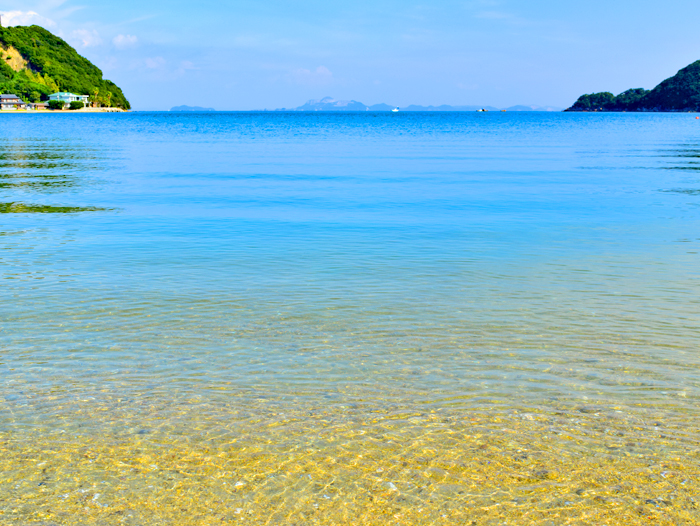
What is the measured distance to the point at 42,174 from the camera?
3344cm

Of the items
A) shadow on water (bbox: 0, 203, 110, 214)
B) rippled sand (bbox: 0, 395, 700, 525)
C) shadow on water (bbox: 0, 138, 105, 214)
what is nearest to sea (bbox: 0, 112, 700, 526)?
rippled sand (bbox: 0, 395, 700, 525)

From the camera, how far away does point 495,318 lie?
10.1 m

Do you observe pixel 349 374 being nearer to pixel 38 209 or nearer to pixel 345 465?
pixel 345 465

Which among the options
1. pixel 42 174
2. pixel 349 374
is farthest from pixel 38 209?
pixel 349 374

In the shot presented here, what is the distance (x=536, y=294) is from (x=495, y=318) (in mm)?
1869

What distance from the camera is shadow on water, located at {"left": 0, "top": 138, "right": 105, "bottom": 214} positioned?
75.0 feet

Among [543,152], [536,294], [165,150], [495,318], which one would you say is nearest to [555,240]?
[536,294]

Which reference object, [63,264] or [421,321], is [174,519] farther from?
[63,264]

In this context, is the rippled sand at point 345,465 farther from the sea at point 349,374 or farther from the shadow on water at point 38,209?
the shadow on water at point 38,209

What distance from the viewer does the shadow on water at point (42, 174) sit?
901 inches

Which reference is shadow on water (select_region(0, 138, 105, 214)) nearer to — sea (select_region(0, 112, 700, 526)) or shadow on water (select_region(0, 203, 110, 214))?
shadow on water (select_region(0, 203, 110, 214))

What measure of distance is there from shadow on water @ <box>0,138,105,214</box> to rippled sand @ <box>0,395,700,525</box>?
58.1 ft

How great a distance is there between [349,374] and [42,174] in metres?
31.3

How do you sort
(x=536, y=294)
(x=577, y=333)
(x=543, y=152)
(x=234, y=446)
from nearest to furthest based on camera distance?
(x=234, y=446), (x=577, y=333), (x=536, y=294), (x=543, y=152)
